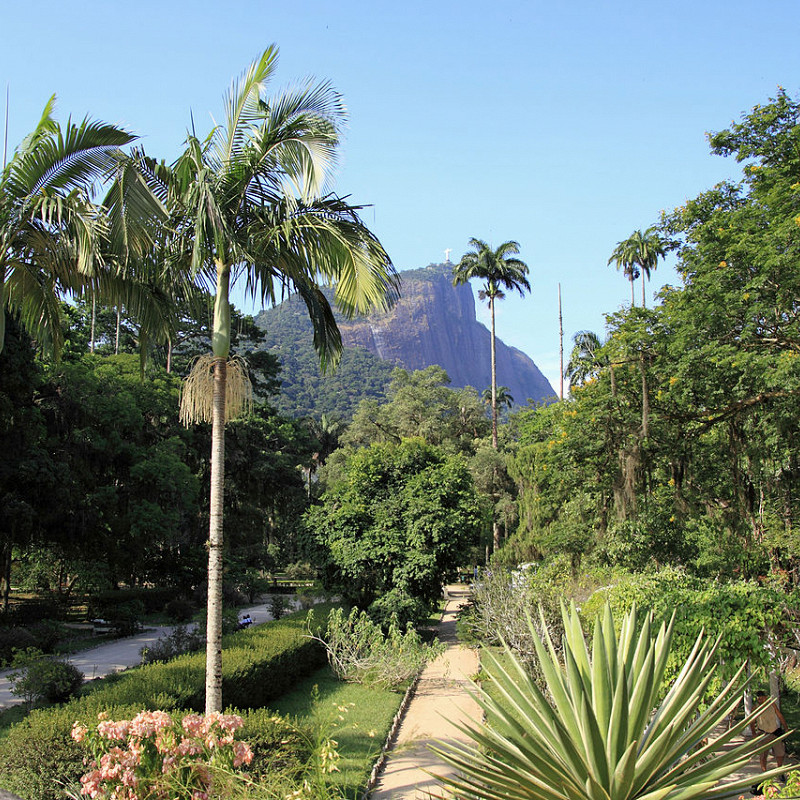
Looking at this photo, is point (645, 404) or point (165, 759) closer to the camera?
point (165, 759)

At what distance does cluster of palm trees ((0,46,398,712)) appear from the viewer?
291 inches

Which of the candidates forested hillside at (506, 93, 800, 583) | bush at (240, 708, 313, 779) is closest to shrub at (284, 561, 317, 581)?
forested hillside at (506, 93, 800, 583)

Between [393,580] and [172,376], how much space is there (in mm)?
16783

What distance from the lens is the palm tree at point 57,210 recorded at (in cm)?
778

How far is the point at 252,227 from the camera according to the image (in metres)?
7.84

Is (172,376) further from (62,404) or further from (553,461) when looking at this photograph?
(553,461)

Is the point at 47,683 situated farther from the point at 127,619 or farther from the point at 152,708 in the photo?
the point at 127,619

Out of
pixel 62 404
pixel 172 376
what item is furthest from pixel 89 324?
pixel 62 404

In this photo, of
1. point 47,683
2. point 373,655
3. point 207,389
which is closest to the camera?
point 207,389

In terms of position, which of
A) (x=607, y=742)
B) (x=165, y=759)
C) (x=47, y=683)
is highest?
(x=607, y=742)

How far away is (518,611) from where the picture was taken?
13859mm

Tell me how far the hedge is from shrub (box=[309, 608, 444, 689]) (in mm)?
2274

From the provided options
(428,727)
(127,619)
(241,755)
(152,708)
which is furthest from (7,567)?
(241,755)

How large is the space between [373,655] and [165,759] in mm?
9675
